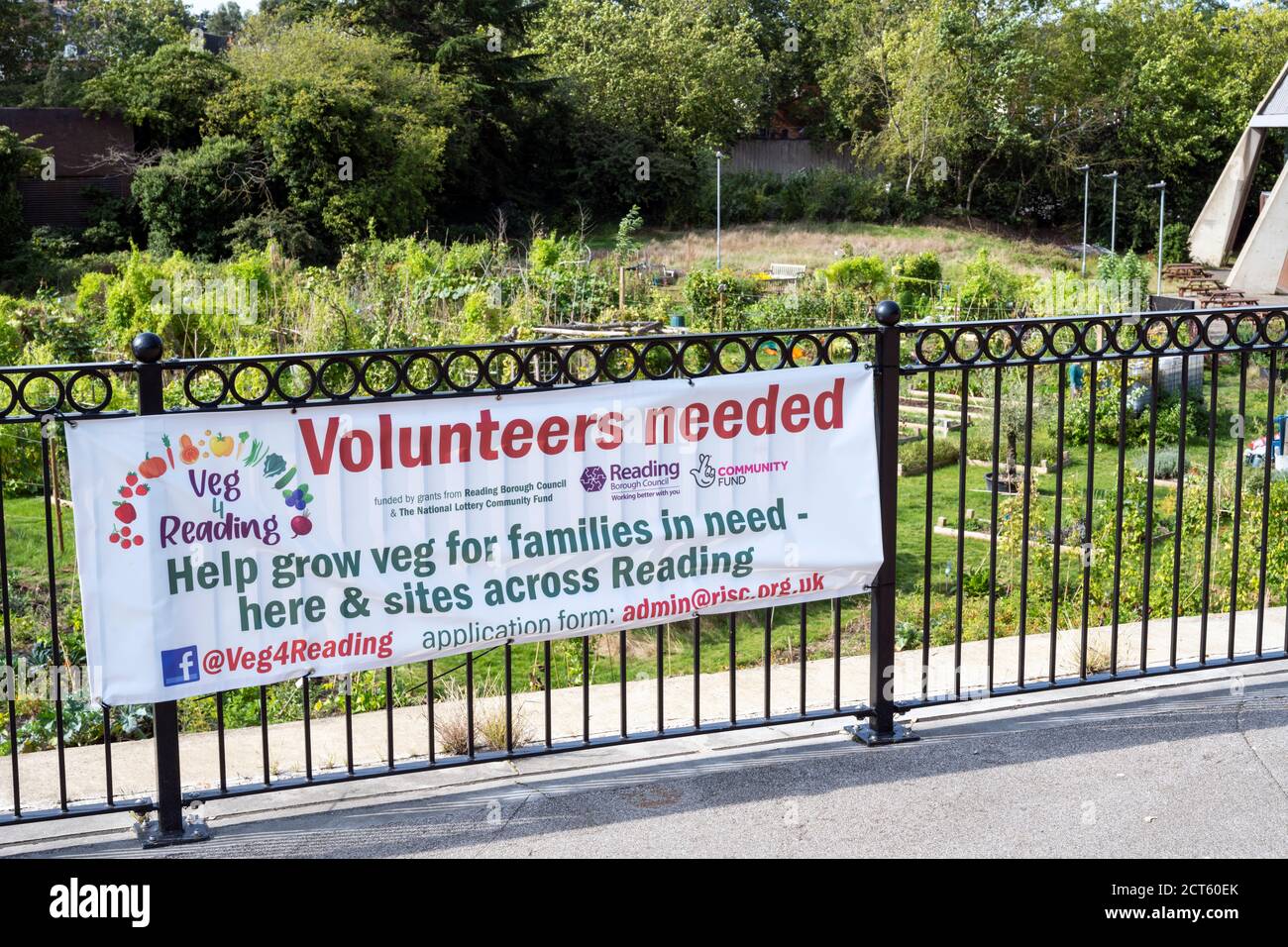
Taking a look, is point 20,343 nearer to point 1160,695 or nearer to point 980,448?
point 980,448

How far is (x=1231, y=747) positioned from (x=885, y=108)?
187ft

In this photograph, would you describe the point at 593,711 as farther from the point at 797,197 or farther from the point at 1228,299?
the point at 797,197

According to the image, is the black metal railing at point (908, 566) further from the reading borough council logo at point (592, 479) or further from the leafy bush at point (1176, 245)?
the leafy bush at point (1176, 245)

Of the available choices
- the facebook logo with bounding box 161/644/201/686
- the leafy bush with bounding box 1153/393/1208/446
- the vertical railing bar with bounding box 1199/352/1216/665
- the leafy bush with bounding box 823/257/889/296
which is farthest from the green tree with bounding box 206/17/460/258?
the facebook logo with bounding box 161/644/201/686

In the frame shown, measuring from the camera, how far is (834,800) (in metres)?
4.48

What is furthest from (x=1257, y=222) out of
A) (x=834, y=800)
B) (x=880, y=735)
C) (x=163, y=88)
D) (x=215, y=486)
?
(x=163, y=88)

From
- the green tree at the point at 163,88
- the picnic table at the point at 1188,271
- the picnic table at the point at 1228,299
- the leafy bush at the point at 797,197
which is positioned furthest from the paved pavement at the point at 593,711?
the leafy bush at the point at 797,197

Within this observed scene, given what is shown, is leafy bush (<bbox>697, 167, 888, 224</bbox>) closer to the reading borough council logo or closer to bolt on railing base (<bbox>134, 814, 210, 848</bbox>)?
the reading borough council logo

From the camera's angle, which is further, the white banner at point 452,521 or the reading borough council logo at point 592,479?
the reading borough council logo at point 592,479

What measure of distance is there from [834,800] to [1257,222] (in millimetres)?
21496

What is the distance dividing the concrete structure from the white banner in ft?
67.4

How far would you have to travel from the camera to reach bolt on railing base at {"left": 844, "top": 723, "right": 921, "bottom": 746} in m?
4.96

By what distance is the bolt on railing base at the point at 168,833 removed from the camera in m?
4.18

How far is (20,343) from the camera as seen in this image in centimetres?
1595
